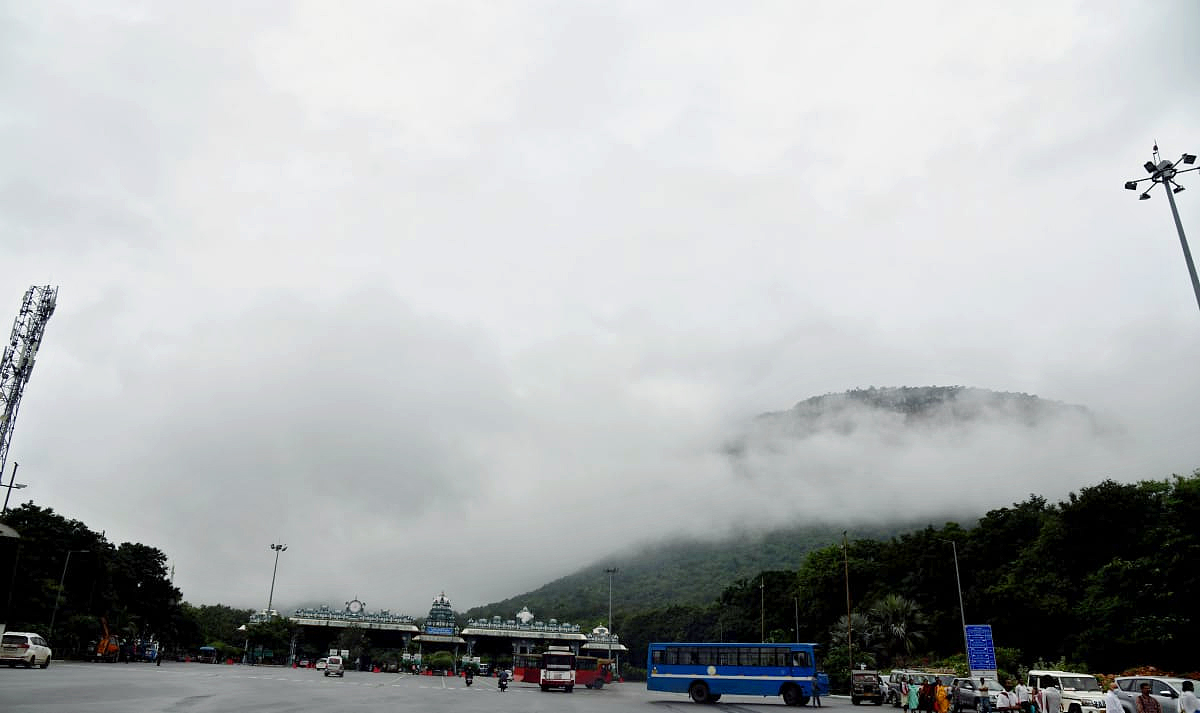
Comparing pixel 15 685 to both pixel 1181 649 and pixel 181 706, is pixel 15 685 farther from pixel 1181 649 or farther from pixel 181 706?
pixel 1181 649

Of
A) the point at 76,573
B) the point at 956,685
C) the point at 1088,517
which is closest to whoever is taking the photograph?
the point at 956,685

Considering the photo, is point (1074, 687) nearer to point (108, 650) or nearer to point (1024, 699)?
point (1024, 699)

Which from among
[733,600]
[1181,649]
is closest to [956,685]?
[1181,649]

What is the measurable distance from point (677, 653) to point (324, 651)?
79.9 metres

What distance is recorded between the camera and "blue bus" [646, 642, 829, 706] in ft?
103

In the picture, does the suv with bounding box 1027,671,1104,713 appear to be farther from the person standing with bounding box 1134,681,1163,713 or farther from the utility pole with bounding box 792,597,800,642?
the utility pole with bounding box 792,597,800,642

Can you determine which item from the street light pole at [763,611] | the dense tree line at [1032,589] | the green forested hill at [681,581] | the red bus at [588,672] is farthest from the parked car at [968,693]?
the green forested hill at [681,581]

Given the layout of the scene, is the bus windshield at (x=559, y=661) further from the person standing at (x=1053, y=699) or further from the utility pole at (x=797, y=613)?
the utility pole at (x=797, y=613)

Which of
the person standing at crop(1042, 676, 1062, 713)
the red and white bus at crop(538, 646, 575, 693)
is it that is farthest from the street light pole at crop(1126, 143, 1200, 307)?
the red and white bus at crop(538, 646, 575, 693)

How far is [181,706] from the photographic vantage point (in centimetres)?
1574

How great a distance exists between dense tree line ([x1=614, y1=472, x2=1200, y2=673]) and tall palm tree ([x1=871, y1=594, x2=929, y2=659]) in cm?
11

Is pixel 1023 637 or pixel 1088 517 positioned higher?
pixel 1088 517

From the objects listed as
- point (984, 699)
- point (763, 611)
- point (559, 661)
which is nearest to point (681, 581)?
point (763, 611)

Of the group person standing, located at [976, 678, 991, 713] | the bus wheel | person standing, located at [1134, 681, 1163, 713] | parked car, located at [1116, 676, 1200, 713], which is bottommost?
the bus wheel
